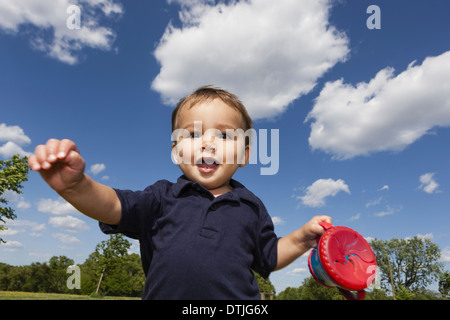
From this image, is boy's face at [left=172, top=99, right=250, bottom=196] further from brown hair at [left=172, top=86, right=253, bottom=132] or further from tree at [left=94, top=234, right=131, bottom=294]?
tree at [left=94, top=234, right=131, bottom=294]

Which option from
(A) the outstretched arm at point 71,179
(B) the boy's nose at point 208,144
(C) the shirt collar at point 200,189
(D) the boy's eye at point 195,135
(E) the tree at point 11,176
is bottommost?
(A) the outstretched arm at point 71,179

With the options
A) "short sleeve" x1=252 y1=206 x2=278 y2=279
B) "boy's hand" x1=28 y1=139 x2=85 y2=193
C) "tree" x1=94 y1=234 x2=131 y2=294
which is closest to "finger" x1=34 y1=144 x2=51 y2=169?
"boy's hand" x1=28 y1=139 x2=85 y2=193

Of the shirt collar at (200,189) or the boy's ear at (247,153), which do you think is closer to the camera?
the shirt collar at (200,189)

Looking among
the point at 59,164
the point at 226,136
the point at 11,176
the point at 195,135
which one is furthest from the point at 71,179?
the point at 11,176

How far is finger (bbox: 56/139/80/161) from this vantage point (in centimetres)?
182

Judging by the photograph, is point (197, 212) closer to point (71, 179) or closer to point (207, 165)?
point (207, 165)

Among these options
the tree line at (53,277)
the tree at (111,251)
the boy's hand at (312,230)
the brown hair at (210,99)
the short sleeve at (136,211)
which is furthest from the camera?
the tree line at (53,277)

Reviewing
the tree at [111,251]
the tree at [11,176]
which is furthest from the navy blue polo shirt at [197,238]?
the tree at [111,251]

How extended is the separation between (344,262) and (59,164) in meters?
2.07

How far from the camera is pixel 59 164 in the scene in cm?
191

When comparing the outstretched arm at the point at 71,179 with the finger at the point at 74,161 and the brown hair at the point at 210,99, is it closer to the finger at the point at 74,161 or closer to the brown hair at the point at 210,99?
the finger at the point at 74,161

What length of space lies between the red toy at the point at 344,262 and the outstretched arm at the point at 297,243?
8.4 inches

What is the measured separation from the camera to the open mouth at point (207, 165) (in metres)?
2.75
